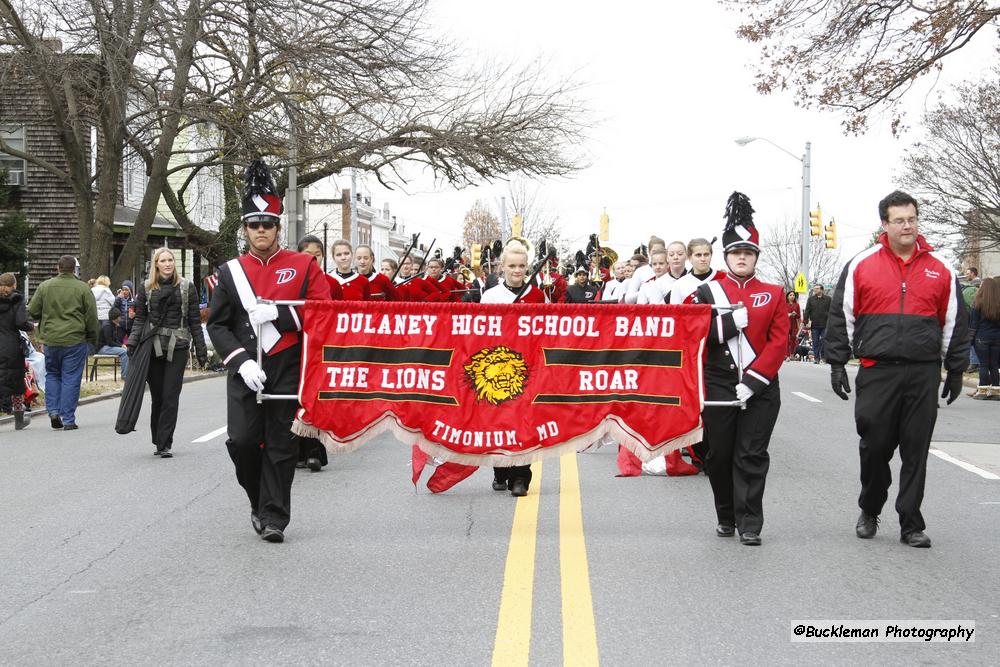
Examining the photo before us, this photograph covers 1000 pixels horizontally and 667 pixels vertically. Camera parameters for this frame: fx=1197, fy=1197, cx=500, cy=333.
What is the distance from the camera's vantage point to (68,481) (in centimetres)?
998

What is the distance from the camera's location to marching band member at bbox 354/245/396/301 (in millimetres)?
→ 11898

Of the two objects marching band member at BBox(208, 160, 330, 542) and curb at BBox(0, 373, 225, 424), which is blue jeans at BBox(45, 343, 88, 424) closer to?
curb at BBox(0, 373, 225, 424)

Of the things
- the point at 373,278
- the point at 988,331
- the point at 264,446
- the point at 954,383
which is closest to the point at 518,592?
the point at 264,446

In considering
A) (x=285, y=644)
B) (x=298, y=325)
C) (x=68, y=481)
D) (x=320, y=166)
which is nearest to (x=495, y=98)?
(x=320, y=166)

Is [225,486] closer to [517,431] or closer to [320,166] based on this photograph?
[517,431]

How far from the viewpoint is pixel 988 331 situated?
1822 centimetres

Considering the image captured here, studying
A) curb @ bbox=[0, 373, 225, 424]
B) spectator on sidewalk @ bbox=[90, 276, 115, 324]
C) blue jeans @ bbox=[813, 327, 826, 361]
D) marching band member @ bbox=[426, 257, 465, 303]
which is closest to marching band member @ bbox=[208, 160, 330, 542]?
marching band member @ bbox=[426, 257, 465, 303]

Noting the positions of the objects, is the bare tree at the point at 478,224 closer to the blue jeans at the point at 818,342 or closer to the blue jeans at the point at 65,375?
the blue jeans at the point at 818,342

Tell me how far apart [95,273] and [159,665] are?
946 inches

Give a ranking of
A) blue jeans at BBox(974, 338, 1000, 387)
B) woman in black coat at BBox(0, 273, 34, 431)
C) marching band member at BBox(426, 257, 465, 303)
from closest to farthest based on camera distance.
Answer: marching band member at BBox(426, 257, 465, 303) < woman in black coat at BBox(0, 273, 34, 431) < blue jeans at BBox(974, 338, 1000, 387)

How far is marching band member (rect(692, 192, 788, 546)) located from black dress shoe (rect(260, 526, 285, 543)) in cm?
262

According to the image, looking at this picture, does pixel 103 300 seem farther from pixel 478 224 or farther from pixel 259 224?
pixel 478 224

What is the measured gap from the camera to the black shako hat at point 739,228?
23.8 feet

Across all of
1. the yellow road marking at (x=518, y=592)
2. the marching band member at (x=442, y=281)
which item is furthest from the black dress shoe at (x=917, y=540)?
the marching band member at (x=442, y=281)
